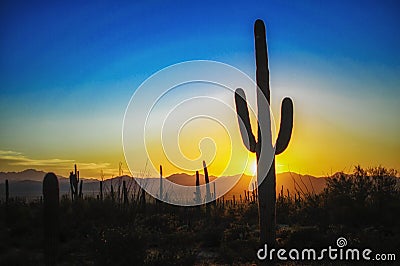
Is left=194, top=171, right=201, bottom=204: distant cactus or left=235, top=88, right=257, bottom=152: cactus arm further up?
left=235, top=88, right=257, bottom=152: cactus arm

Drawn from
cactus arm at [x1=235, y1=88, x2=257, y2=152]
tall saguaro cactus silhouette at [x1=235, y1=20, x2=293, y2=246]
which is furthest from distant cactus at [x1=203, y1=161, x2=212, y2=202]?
tall saguaro cactus silhouette at [x1=235, y1=20, x2=293, y2=246]

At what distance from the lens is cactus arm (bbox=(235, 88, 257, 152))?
13.1 metres

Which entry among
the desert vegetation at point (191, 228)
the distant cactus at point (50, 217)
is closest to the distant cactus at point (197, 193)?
the desert vegetation at point (191, 228)

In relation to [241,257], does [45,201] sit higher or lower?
higher

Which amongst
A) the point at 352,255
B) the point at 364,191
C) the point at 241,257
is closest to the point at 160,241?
the point at 241,257

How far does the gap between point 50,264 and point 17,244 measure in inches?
207

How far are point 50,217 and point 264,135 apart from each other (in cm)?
589

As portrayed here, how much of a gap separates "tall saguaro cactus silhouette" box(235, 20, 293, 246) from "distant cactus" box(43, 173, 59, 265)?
202 inches

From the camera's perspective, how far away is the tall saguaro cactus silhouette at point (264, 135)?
12031 mm

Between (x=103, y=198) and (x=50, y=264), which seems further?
(x=103, y=198)

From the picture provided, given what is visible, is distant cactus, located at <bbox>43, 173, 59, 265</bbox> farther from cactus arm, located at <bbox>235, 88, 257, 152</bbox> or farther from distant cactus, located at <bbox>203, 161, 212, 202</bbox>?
distant cactus, located at <bbox>203, 161, 212, 202</bbox>

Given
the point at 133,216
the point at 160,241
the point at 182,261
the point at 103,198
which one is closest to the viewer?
the point at 182,261

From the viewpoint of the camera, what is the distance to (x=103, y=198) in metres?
23.3

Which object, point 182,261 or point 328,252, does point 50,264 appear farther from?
point 328,252
